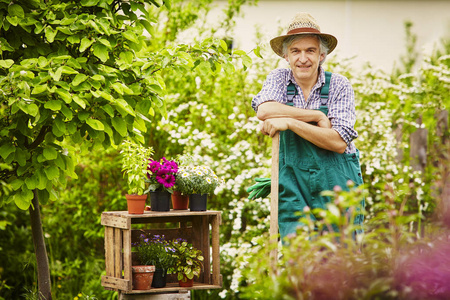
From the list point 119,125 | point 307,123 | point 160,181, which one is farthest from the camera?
point 160,181

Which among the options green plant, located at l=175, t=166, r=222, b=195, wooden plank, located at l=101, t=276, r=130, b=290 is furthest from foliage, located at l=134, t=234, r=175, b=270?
green plant, located at l=175, t=166, r=222, b=195

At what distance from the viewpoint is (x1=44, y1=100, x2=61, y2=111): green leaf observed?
310 centimetres

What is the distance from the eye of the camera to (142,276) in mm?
3760

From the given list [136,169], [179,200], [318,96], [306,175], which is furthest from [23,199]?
[318,96]

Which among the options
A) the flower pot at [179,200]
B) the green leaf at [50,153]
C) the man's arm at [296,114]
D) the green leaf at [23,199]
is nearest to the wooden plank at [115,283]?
the flower pot at [179,200]

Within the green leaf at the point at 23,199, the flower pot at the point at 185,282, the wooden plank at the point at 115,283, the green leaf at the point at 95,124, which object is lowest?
the flower pot at the point at 185,282

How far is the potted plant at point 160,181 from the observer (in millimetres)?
3840

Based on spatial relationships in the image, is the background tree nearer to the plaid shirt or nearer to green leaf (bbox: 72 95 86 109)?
green leaf (bbox: 72 95 86 109)

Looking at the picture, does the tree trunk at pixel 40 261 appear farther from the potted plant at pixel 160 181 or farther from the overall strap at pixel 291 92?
the overall strap at pixel 291 92

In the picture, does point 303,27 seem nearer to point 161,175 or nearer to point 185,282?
point 161,175

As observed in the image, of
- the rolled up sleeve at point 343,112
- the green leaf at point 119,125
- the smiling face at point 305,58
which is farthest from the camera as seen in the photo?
the green leaf at point 119,125

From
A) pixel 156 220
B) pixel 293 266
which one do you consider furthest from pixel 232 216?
pixel 293 266

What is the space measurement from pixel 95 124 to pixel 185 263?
1217mm

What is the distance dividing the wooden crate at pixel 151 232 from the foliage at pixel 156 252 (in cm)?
9
